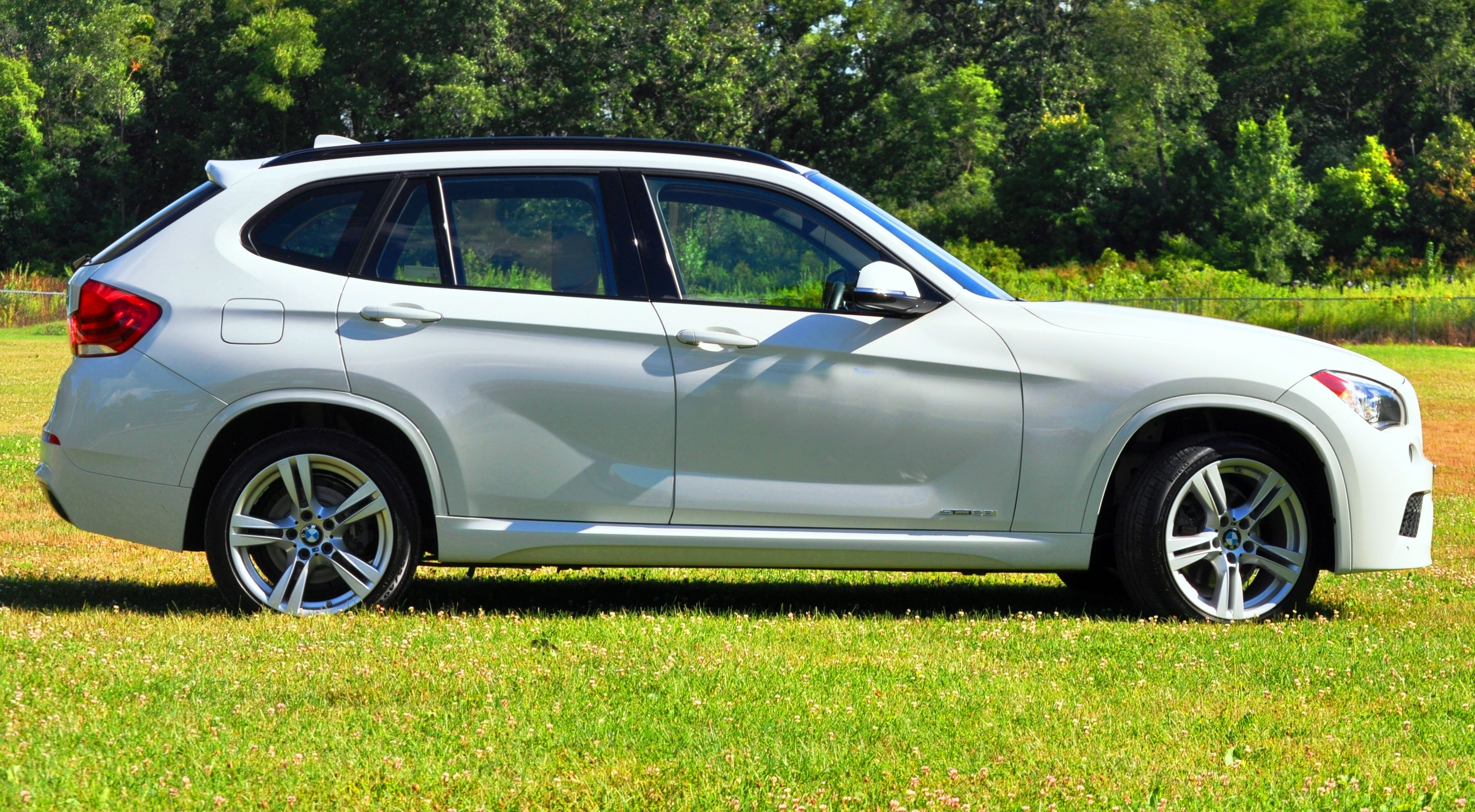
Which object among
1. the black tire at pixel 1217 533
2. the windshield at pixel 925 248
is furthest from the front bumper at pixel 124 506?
the black tire at pixel 1217 533

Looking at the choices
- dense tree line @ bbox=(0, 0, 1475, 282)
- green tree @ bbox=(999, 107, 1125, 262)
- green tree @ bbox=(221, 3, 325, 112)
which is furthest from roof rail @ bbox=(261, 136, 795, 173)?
green tree @ bbox=(221, 3, 325, 112)

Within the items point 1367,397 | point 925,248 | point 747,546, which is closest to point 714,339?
point 747,546

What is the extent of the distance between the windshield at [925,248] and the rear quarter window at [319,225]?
1.72m

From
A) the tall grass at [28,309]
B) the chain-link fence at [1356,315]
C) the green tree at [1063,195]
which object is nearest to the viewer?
the chain-link fence at [1356,315]

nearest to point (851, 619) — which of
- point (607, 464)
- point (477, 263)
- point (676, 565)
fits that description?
point (676, 565)

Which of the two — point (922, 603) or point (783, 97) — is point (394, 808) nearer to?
point (922, 603)

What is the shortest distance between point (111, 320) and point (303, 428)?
0.83 m

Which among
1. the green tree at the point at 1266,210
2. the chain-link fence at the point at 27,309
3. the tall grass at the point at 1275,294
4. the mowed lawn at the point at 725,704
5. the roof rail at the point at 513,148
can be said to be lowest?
the chain-link fence at the point at 27,309

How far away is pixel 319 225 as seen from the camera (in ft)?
18.6

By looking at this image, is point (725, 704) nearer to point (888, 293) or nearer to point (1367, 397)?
point (888, 293)

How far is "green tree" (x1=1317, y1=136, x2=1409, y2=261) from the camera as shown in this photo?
52.3 m

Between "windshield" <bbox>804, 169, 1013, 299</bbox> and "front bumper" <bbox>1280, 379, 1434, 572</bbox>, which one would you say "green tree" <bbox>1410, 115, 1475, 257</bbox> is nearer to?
"front bumper" <bbox>1280, 379, 1434, 572</bbox>

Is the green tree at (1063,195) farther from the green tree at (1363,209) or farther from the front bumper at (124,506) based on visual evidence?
the front bumper at (124,506)

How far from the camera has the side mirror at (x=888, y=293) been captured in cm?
537
